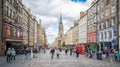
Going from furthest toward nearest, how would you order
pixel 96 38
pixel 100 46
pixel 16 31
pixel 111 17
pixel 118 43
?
pixel 96 38 < pixel 100 46 < pixel 16 31 < pixel 111 17 < pixel 118 43

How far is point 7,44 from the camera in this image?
164ft

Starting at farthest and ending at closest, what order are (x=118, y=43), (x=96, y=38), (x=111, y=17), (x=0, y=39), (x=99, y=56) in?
(x=96, y=38)
(x=111, y=17)
(x=118, y=43)
(x=0, y=39)
(x=99, y=56)

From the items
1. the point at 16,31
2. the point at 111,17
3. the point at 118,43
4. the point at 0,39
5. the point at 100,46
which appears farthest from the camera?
the point at 100,46

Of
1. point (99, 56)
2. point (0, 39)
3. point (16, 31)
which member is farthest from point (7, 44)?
point (99, 56)

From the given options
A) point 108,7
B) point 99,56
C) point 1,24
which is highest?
point 108,7

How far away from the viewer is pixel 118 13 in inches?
1909

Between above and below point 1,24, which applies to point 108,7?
above

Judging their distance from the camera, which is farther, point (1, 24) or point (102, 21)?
point (102, 21)

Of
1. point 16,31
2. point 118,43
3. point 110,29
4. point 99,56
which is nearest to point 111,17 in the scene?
point 110,29

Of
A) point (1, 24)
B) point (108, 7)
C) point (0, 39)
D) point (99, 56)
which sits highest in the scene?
point (108, 7)

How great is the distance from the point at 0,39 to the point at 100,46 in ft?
98.3

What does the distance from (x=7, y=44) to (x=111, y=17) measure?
24457 mm

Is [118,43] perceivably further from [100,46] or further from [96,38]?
[96,38]

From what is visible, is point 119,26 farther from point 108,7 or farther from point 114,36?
point 108,7
